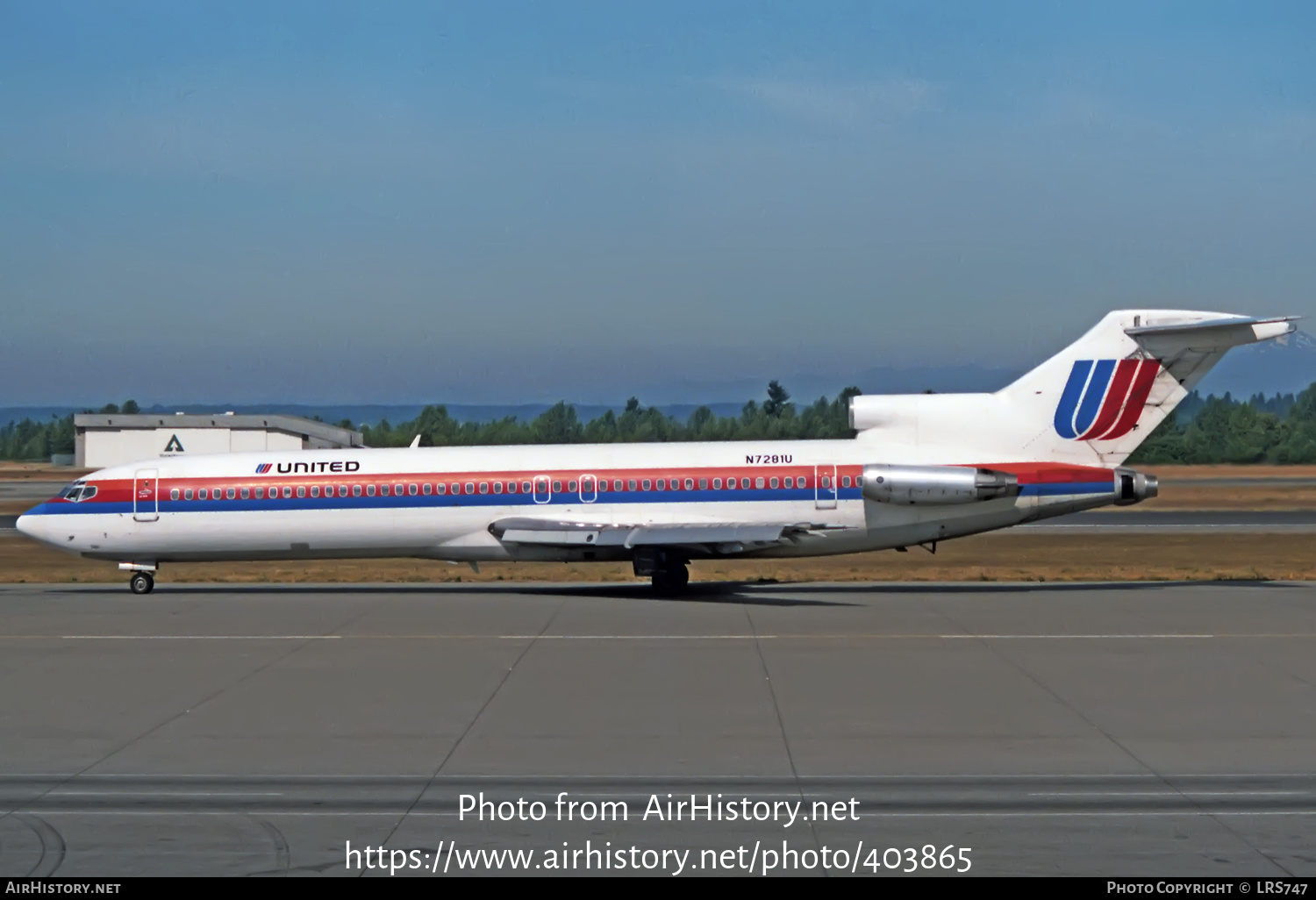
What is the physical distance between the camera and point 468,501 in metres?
27.7

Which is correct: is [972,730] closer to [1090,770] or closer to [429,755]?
[1090,770]

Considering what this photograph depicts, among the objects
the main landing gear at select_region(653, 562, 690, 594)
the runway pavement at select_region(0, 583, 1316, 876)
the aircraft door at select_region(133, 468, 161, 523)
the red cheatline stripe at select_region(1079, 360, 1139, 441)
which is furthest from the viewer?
the aircraft door at select_region(133, 468, 161, 523)

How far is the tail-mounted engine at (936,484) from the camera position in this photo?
1041 inches

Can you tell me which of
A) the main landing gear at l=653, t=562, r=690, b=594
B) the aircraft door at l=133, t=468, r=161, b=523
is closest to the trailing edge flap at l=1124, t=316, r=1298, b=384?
the main landing gear at l=653, t=562, r=690, b=594

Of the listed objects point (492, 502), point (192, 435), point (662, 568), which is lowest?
point (662, 568)

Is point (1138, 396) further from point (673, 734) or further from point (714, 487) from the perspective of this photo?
point (673, 734)

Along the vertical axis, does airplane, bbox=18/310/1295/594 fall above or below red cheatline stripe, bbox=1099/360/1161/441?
below

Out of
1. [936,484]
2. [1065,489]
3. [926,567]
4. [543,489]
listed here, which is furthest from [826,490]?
[926,567]

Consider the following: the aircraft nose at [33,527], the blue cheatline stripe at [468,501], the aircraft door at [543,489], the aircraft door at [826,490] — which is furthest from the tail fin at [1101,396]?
the aircraft nose at [33,527]

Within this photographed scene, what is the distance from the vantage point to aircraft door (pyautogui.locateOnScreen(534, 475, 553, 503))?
1089 inches

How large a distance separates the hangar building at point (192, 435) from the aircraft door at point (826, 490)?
5712cm

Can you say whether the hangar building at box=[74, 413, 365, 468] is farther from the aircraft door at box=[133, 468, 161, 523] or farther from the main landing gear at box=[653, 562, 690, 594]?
the main landing gear at box=[653, 562, 690, 594]

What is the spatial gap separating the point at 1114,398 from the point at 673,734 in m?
16.7

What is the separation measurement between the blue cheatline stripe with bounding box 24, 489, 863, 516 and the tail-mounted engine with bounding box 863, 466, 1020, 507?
0.53 m
